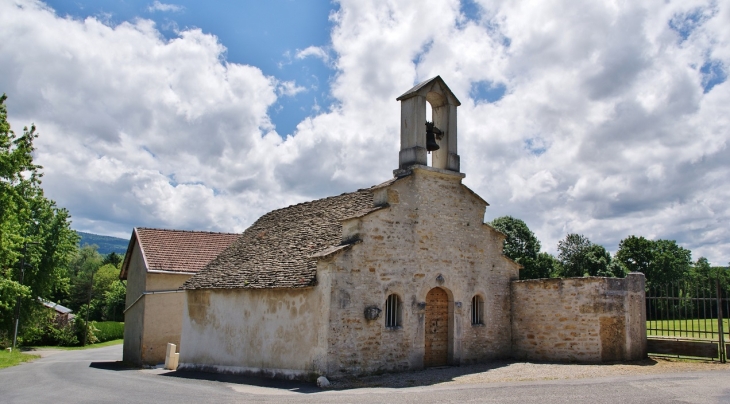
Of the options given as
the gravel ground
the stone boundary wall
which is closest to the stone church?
the stone boundary wall

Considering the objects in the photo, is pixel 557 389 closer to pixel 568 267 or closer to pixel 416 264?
pixel 416 264

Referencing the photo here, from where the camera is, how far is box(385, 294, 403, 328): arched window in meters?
15.7

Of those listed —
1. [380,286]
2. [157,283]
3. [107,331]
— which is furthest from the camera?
[107,331]

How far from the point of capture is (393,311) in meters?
15.9

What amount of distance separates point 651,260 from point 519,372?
38875mm

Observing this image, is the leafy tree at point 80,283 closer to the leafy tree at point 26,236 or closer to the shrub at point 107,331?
the shrub at point 107,331

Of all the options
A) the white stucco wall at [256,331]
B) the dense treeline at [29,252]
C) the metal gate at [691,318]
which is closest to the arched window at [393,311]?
the white stucco wall at [256,331]

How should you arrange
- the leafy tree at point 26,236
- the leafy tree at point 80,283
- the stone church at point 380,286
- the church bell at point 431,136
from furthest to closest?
1. the leafy tree at point 80,283
2. the leafy tree at point 26,236
3. the church bell at point 431,136
4. the stone church at point 380,286

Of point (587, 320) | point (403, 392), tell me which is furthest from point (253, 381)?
point (587, 320)

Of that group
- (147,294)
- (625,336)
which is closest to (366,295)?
(625,336)

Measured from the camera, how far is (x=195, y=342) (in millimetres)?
19500

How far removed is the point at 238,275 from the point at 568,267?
3693 centimetres

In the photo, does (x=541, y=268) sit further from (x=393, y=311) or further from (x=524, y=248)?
(x=393, y=311)

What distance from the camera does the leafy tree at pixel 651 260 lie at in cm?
4734
